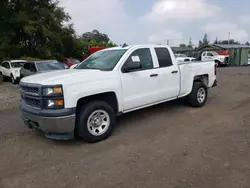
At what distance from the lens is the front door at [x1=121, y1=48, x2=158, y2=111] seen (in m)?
5.02

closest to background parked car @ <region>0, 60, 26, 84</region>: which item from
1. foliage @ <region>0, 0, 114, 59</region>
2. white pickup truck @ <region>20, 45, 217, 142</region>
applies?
foliage @ <region>0, 0, 114, 59</region>

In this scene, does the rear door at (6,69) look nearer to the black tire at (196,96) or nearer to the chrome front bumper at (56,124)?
the black tire at (196,96)

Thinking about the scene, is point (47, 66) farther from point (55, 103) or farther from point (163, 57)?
point (55, 103)

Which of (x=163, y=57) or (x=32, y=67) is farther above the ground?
(x=163, y=57)

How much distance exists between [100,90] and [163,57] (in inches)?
84.7

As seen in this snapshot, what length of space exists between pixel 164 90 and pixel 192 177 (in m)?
2.81

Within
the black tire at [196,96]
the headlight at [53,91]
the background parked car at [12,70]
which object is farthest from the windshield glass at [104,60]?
the background parked car at [12,70]

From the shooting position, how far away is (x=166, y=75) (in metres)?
5.82

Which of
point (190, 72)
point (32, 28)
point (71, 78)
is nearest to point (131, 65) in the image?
point (71, 78)

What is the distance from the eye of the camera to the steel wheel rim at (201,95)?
701 cm

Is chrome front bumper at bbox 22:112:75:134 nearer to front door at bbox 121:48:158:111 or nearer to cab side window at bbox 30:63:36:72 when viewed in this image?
front door at bbox 121:48:158:111

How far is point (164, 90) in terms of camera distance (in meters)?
5.84

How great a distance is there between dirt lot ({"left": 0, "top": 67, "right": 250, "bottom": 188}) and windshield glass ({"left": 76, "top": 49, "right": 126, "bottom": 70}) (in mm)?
1421

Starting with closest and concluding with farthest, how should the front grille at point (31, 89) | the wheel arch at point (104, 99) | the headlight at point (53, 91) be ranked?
the headlight at point (53, 91), the front grille at point (31, 89), the wheel arch at point (104, 99)
